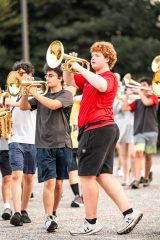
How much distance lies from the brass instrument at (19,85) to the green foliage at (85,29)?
71.6 feet

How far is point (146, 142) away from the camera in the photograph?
14.9m

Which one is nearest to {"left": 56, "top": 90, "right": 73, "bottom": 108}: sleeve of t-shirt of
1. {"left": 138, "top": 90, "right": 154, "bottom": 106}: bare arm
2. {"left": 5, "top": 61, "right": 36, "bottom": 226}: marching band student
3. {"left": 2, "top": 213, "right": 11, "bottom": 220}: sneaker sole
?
{"left": 5, "top": 61, "right": 36, "bottom": 226}: marching band student

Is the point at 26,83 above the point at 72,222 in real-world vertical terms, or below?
above

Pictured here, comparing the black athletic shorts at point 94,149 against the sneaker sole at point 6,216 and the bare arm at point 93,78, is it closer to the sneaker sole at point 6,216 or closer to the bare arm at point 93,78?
the bare arm at point 93,78

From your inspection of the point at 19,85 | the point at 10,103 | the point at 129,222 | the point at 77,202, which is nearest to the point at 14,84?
the point at 19,85

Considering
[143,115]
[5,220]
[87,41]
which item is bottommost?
[5,220]

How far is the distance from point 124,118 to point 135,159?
150 centimetres

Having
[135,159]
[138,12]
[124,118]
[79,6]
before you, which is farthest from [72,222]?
[79,6]

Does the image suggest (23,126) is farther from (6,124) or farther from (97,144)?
(97,144)

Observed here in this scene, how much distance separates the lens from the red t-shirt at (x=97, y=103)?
8773mm

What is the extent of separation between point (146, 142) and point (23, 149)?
4.93m

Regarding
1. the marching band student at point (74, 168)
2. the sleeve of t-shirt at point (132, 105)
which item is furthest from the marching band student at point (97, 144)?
the sleeve of t-shirt at point (132, 105)

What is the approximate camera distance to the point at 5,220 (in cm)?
1035

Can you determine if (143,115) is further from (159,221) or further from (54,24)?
(54,24)
